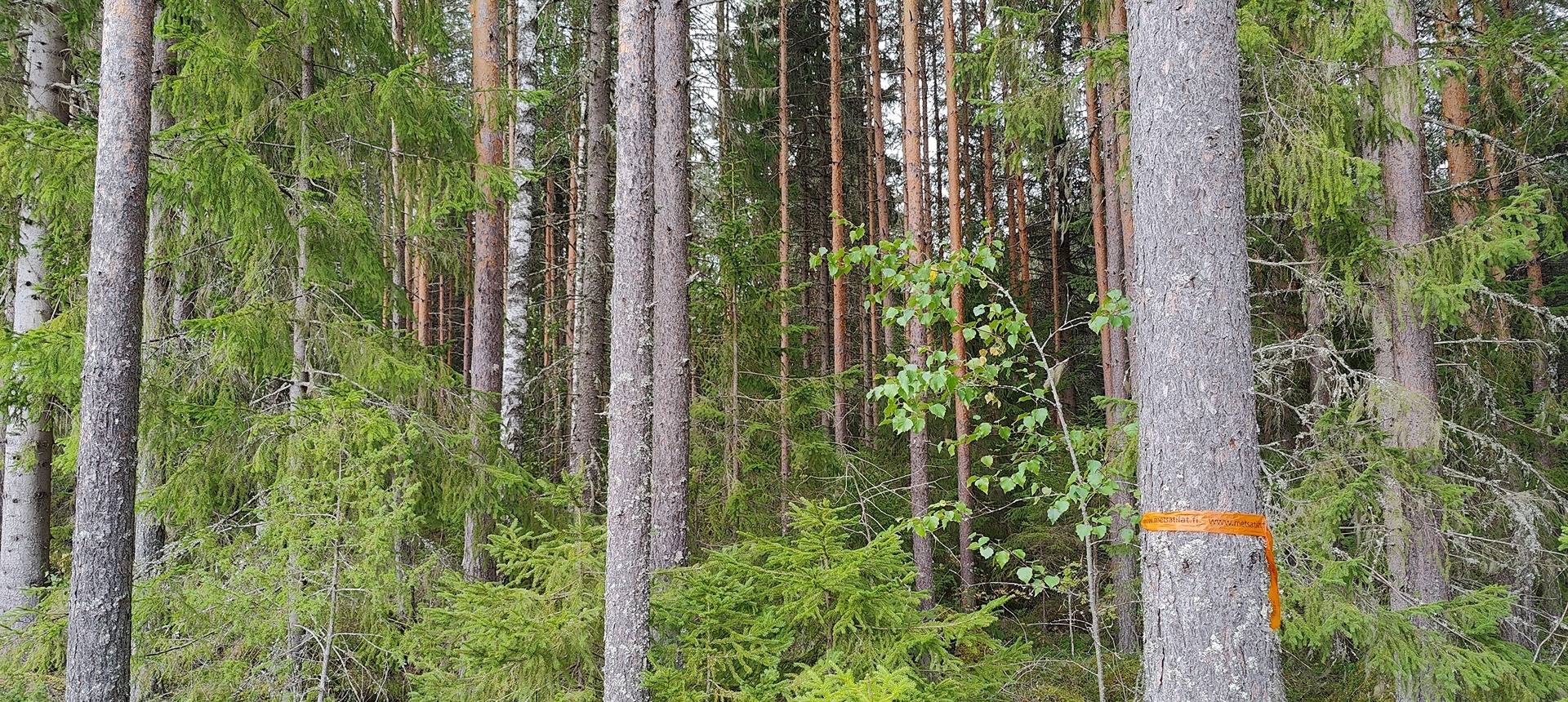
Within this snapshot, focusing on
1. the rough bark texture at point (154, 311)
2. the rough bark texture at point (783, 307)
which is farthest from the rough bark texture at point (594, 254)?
the rough bark texture at point (154, 311)

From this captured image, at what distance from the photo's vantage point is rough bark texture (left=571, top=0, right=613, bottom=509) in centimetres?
829

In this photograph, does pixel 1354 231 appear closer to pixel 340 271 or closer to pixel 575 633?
pixel 575 633

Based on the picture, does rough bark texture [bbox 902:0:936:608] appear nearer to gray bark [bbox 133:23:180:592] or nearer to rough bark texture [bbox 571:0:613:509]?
rough bark texture [bbox 571:0:613:509]

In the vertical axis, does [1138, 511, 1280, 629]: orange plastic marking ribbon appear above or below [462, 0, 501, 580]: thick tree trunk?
below

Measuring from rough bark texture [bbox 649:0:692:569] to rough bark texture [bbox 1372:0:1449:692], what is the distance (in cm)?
477

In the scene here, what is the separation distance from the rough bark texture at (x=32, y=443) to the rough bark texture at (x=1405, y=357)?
1047 centimetres

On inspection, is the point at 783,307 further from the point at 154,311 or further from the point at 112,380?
the point at 112,380

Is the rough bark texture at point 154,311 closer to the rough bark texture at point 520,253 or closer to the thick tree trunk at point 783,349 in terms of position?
the rough bark texture at point 520,253

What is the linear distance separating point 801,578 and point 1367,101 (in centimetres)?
490

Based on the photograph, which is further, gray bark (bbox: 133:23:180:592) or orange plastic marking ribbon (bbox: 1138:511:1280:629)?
gray bark (bbox: 133:23:180:592)

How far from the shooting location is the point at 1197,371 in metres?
2.77

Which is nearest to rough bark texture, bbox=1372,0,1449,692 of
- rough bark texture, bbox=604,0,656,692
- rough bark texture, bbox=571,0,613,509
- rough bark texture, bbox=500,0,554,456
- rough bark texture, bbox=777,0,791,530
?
rough bark texture, bbox=604,0,656,692

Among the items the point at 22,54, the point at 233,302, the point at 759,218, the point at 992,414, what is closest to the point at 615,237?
the point at 233,302

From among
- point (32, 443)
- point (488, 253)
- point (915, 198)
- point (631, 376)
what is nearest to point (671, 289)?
point (631, 376)
